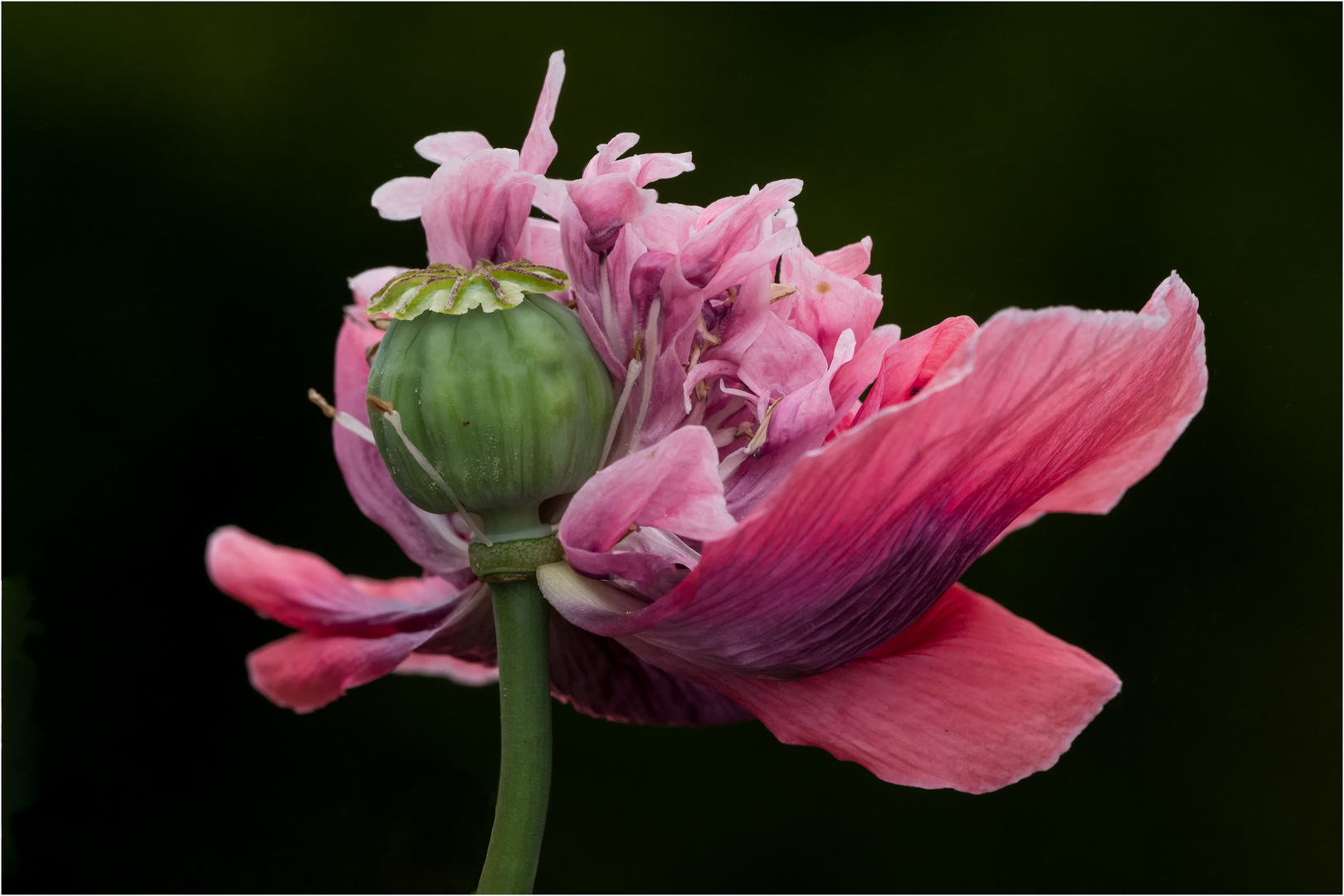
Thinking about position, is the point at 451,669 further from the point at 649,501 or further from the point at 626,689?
the point at 649,501

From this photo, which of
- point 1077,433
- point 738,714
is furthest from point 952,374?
point 738,714

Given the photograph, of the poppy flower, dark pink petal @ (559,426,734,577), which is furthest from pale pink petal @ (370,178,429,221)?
dark pink petal @ (559,426,734,577)

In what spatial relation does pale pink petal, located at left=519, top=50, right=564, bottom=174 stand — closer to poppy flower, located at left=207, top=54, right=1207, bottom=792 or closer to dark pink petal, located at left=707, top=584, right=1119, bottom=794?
poppy flower, located at left=207, top=54, right=1207, bottom=792

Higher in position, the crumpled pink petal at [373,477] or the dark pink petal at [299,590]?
the crumpled pink petal at [373,477]

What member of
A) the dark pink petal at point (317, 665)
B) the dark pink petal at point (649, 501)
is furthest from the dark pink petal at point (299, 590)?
the dark pink petal at point (649, 501)

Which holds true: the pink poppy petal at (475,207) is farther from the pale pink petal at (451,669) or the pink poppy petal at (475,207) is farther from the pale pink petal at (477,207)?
the pale pink petal at (451,669)

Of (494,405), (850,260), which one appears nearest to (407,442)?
(494,405)
